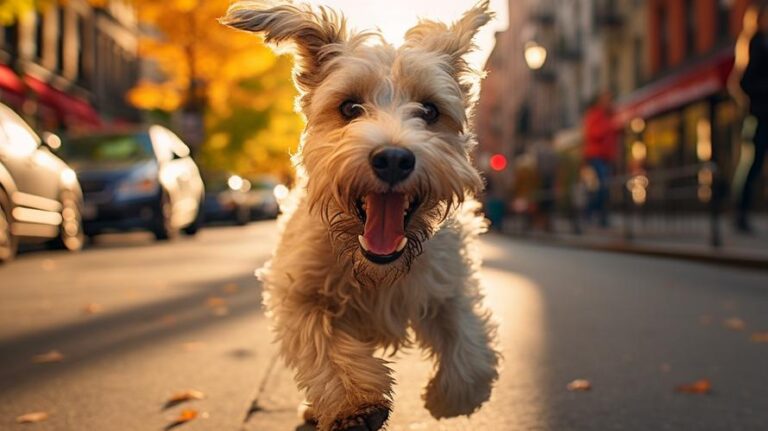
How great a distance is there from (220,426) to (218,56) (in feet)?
93.1

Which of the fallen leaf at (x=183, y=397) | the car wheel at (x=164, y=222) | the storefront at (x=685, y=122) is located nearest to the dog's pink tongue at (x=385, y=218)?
the fallen leaf at (x=183, y=397)

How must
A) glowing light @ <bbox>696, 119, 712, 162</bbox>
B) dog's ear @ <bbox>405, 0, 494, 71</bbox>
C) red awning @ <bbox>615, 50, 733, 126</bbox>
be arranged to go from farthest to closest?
glowing light @ <bbox>696, 119, 712, 162</bbox> → red awning @ <bbox>615, 50, 733, 126</bbox> → dog's ear @ <bbox>405, 0, 494, 71</bbox>

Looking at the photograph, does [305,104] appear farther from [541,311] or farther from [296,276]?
[541,311]

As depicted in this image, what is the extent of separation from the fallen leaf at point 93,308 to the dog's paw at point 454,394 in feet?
13.4

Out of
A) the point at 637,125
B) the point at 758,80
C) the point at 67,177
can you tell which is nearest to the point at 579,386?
the point at 758,80

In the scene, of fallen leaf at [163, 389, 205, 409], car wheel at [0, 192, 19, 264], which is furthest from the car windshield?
fallen leaf at [163, 389, 205, 409]

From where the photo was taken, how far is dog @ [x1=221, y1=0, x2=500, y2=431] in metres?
2.79

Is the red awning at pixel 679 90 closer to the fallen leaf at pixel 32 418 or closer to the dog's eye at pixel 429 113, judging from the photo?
the dog's eye at pixel 429 113

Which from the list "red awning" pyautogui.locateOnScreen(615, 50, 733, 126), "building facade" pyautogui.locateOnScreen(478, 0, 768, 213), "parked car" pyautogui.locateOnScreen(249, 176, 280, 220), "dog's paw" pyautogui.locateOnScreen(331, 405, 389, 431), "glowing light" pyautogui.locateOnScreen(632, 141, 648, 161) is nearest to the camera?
"dog's paw" pyautogui.locateOnScreen(331, 405, 389, 431)

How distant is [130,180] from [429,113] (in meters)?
11.5

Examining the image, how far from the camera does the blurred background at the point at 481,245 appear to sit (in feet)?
12.8

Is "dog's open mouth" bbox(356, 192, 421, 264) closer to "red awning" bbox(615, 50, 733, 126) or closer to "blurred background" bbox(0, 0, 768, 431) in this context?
"blurred background" bbox(0, 0, 768, 431)

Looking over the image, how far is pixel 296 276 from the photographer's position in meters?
3.13

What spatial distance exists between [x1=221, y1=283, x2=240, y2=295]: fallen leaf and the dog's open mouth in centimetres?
541
